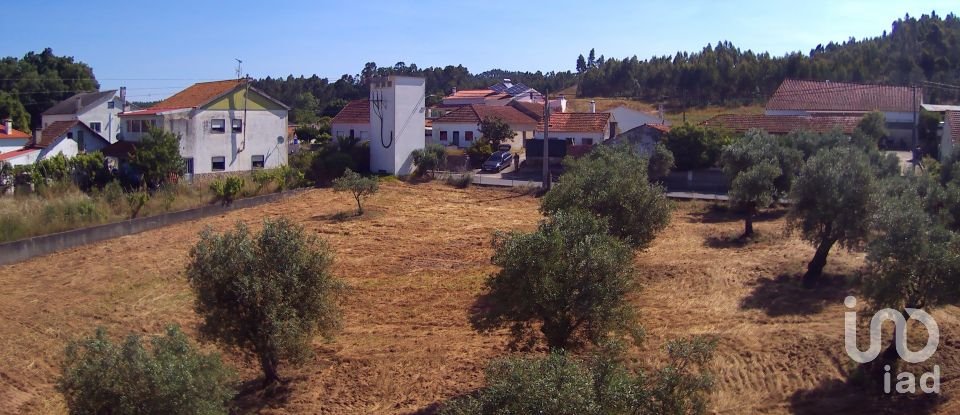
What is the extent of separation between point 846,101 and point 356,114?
132 ft

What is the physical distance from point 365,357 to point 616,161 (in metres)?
12.7

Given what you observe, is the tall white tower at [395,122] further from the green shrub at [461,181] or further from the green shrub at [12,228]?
the green shrub at [12,228]

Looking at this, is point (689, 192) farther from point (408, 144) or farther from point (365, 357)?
point (365, 357)

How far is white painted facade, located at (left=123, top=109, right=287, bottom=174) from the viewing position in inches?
1718

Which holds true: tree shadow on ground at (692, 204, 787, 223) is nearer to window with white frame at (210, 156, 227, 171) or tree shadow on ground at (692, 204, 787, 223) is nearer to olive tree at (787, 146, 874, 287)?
olive tree at (787, 146, 874, 287)

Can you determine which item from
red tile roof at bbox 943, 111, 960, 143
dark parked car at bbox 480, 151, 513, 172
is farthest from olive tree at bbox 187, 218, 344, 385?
red tile roof at bbox 943, 111, 960, 143

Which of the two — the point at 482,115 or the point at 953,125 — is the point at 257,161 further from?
the point at 953,125

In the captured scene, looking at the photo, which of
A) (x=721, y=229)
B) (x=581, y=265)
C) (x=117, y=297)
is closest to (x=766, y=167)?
(x=721, y=229)

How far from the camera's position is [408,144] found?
48.5 metres

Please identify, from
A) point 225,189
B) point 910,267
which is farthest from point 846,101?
point 910,267

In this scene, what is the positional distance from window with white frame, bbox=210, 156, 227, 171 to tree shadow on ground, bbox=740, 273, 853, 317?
107 feet

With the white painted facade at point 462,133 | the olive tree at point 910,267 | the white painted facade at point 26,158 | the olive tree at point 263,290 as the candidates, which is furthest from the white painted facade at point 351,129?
the olive tree at point 910,267

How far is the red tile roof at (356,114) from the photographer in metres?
55.8

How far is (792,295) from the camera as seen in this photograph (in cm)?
2156
